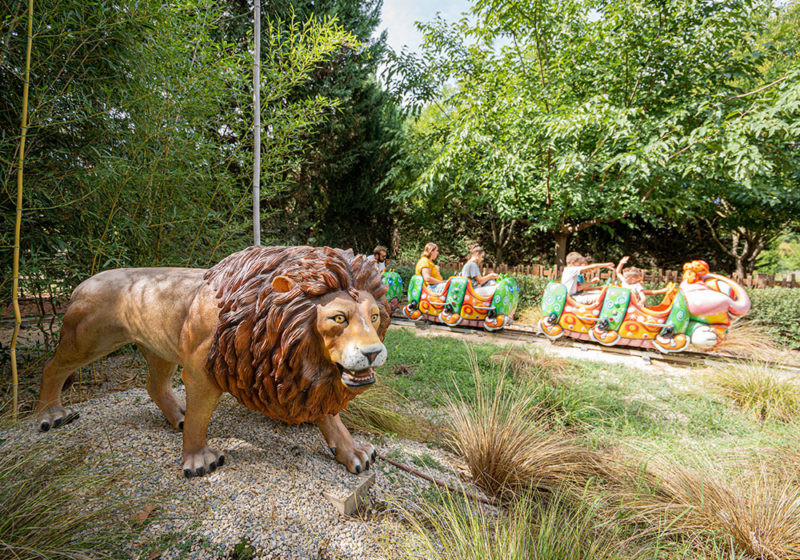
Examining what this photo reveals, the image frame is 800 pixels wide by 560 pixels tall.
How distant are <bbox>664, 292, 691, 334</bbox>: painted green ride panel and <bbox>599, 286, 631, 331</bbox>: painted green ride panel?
0.52m

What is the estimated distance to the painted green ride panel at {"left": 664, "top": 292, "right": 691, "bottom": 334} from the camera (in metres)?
4.47

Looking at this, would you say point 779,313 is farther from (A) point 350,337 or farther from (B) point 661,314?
(A) point 350,337

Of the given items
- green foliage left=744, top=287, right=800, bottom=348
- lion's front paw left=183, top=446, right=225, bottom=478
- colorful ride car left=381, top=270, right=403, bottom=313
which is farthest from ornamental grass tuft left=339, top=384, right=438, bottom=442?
green foliage left=744, top=287, right=800, bottom=348

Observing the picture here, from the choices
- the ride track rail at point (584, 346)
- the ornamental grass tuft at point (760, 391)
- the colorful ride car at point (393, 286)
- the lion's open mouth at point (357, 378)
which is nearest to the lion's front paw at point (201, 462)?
the lion's open mouth at point (357, 378)

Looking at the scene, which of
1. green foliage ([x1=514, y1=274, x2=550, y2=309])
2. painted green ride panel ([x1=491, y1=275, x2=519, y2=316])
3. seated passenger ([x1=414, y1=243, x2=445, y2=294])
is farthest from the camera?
green foliage ([x1=514, y1=274, x2=550, y2=309])

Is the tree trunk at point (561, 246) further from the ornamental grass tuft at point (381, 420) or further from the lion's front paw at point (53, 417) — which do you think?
the lion's front paw at point (53, 417)

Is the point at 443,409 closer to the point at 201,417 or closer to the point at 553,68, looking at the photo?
the point at 201,417

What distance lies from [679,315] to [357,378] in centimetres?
503

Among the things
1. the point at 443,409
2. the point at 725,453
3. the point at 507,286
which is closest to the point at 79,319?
the point at 443,409

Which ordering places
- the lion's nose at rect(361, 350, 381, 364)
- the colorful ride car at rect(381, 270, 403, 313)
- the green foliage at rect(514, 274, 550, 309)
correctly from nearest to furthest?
1. the lion's nose at rect(361, 350, 381, 364)
2. the colorful ride car at rect(381, 270, 403, 313)
3. the green foliage at rect(514, 274, 550, 309)

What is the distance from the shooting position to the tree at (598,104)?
223 inches

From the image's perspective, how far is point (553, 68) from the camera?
6.84m

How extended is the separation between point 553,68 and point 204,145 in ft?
23.1

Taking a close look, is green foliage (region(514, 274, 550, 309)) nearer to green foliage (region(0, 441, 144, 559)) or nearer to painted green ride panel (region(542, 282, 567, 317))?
painted green ride panel (region(542, 282, 567, 317))
